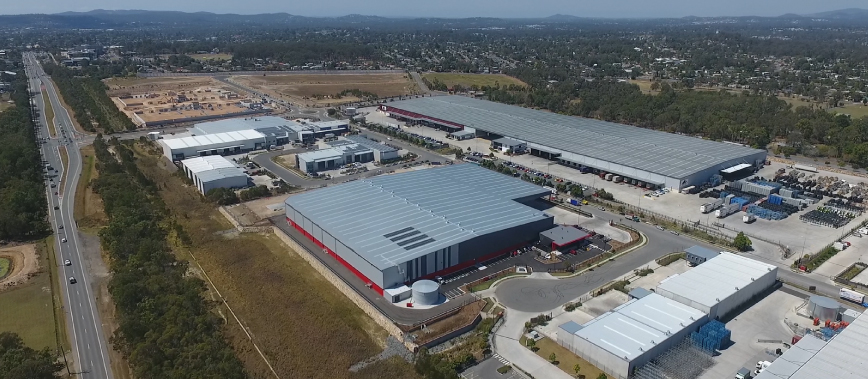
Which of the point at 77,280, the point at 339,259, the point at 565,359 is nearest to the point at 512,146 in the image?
the point at 339,259

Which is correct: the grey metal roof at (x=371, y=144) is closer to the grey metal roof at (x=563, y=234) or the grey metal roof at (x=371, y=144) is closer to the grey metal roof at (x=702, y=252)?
the grey metal roof at (x=563, y=234)

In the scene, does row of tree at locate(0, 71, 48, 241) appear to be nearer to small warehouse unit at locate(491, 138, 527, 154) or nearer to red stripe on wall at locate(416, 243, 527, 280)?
red stripe on wall at locate(416, 243, 527, 280)

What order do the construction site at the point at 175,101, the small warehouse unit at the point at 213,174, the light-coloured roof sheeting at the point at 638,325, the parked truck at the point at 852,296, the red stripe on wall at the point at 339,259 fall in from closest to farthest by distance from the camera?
the light-coloured roof sheeting at the point at 638,325, the parked truck at the point at 852,296, the red stripe on wall at the point at 339,259, the small warehouse unit at the point at 213,174, the construction site at the point at 175,101

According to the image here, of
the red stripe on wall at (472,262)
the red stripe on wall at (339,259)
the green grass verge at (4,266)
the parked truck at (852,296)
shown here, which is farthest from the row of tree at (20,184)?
the parked truck at (852,296)

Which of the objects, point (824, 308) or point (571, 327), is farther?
point (824, 308)

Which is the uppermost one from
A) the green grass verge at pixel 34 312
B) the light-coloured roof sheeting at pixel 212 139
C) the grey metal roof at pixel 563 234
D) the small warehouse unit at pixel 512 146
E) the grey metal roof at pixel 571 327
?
the light-coloured roof sheeting at pixel 212 139

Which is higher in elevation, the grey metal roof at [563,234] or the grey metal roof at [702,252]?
the grey metal roof at [563,234]

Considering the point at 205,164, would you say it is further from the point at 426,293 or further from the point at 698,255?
the point at 698,255
